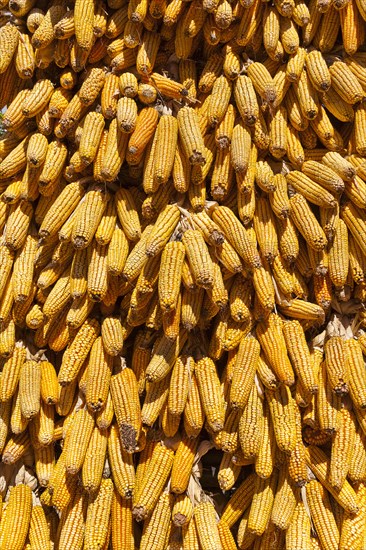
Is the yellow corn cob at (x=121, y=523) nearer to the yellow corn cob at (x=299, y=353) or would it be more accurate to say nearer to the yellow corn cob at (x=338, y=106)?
the yellow corn cob at (x=299, y=353)

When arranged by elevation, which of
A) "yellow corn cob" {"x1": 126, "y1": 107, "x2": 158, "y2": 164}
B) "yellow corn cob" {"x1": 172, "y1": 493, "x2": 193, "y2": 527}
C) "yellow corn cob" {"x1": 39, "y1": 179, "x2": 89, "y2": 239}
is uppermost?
"yellow corn cob" {"x1": 126, "y1": 107, "x2": 158, "y2": 164}

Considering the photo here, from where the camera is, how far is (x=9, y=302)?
13.2 feet

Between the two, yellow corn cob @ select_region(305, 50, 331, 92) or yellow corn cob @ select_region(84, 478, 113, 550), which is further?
yellow corn cob @ select_region(305, 50, 331, 92)

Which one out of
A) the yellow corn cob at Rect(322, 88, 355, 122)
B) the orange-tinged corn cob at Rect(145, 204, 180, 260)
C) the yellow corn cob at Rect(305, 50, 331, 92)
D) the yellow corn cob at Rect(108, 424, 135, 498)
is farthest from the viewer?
the yellow corn cob at Rect(322, 88, 355, 122)

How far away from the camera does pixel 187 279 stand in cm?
363

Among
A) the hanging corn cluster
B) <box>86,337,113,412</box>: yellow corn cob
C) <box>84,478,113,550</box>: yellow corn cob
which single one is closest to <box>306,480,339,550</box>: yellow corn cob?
the hanging corn cluster

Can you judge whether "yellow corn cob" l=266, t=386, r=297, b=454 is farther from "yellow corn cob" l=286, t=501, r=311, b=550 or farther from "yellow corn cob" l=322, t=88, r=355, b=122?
"yellow corn cob" l=322, t=88, r=355, b=122

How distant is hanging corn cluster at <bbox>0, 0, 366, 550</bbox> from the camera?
3.71m

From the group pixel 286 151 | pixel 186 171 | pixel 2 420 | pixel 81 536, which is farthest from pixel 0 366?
pixel 286 151

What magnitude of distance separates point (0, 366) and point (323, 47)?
2906mm

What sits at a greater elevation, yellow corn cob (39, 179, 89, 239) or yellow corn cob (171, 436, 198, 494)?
yellow corn cob (39, 179, 89, 239)

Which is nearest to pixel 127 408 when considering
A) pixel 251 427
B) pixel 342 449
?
pixel 251 427

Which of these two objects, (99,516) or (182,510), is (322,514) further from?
(99,516)

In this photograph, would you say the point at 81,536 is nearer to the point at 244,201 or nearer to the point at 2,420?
the point at 2,420
